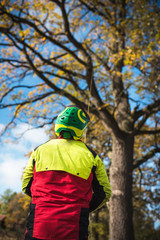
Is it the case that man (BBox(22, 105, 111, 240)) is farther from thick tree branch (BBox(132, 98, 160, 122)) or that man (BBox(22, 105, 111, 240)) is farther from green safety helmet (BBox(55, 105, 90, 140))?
thick tree branch (BBox(132, 98, 160, 122))

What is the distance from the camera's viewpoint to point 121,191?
5242 mm

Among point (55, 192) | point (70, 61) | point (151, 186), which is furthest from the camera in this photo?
point (151, 186)

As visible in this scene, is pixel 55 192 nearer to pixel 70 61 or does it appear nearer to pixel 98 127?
pixel 70 61

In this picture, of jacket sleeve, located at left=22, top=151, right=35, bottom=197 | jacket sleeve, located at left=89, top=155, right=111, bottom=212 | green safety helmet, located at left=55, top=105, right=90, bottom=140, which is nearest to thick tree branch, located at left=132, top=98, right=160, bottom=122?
green safety helmet, located at left=55, top=105, right=90, bottom=140

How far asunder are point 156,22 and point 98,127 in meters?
6.97

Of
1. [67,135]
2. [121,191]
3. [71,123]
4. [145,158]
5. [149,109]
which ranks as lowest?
[121,191]

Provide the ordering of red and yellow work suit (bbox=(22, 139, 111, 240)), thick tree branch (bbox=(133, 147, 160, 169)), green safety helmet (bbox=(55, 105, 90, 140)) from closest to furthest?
red and yellow work suit (bbox=(22, 139, 111, 240)) < green safety helmet (bbox=(55, 105, 90, 140)) < thick tree branch (bbox=(133, 147, 160, 169))

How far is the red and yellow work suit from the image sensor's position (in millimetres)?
1434

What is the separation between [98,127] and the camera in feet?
36.7

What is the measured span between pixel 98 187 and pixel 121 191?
388 cm

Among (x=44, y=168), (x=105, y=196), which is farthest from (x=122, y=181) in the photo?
(x=44, y=168)

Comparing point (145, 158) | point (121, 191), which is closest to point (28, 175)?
point (121, 191)

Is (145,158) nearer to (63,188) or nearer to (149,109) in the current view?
(149,109)

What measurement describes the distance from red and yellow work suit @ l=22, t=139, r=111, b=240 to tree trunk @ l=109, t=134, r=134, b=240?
3722mm
